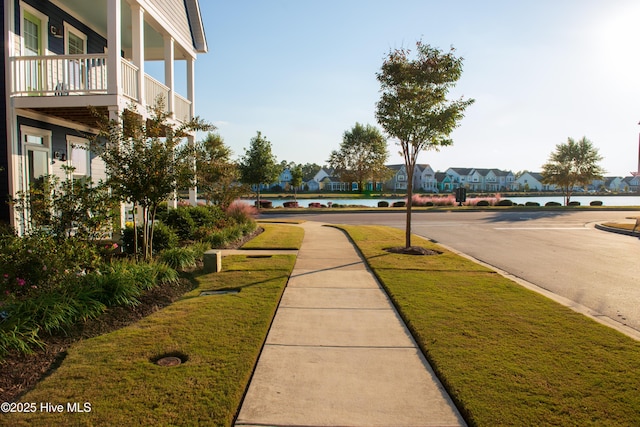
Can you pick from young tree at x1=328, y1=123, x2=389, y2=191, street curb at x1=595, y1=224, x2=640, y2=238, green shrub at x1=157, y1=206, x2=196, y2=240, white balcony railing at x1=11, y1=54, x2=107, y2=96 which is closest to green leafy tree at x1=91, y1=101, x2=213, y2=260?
white balcony railing at x1=11, y1=54, x2=107, y2=96

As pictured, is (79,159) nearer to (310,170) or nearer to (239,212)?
(239,212)

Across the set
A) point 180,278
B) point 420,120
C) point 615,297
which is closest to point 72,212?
point 180,278

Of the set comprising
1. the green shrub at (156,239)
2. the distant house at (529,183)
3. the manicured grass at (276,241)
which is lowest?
the manicured grass at (276,241)

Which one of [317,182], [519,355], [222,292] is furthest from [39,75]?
Answer: [317,182]

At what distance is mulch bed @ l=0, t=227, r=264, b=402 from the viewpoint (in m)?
4.05

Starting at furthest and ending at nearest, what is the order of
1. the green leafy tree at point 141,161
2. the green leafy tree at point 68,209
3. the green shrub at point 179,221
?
1. the green shrub at point 179,221
2. the green leafy tree at point 141,161
3. the green leafy tree at point 68,209

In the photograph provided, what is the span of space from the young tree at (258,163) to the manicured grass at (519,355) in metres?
29.4

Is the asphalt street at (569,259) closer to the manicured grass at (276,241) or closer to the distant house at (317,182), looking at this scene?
the manicured grass at (276,241)

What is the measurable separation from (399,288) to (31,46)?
1101cm

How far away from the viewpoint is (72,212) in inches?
282

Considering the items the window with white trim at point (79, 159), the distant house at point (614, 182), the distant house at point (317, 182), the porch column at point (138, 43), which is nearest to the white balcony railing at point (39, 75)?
the porch column at point (138, 43)

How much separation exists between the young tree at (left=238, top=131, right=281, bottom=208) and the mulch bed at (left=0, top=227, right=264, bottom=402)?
29371 millimetres

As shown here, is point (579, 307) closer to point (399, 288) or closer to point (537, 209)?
point (399, 288)

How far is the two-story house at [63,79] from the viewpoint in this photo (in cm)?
1027
